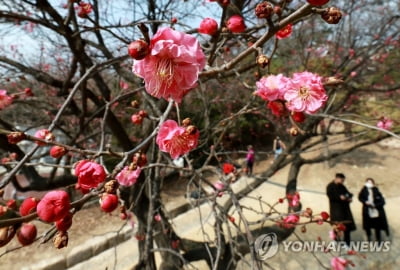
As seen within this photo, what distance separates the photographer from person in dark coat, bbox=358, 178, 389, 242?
15.5ft

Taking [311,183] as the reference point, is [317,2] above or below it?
above

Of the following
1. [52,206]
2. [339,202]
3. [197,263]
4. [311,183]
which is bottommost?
[197,263]

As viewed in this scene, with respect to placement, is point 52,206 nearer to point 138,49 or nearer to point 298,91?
point 138,49

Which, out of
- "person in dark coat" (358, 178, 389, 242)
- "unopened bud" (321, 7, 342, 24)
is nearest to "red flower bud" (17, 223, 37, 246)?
"unopened bud" (321, 7, 342, 24)

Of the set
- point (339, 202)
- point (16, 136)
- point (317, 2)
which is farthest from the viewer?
point (339, 202)

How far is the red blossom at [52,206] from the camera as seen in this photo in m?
0.64

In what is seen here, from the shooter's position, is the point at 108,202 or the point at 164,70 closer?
the point at 164,70

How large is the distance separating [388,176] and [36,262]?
9591mm

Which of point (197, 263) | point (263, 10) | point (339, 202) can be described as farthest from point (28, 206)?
point (339, 202)

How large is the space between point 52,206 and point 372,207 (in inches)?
209

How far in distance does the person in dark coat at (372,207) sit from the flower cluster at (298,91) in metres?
4.40

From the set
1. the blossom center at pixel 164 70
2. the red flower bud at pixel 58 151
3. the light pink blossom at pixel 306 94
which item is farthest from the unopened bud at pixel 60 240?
the light pink blossom at pixel 306 94

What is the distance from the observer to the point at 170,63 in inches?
Result: 25.9

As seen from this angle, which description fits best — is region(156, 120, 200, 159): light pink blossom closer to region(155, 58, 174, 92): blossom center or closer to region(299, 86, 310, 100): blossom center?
region(155, 58, 174, 92): blossom center
